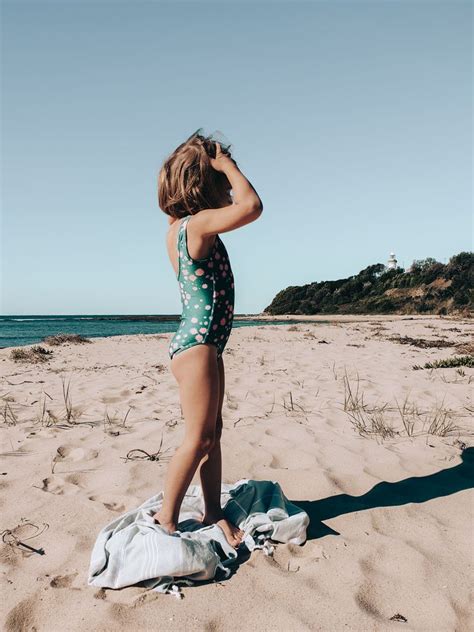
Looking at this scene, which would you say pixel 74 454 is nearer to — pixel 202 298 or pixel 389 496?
pixel 202 298

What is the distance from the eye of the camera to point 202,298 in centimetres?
243

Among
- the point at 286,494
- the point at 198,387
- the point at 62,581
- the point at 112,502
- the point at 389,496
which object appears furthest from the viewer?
the point at 286,494

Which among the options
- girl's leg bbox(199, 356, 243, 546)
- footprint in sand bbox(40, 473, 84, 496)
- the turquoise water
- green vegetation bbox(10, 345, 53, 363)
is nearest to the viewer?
girl's leg bbox(199, 356, 243, 546)

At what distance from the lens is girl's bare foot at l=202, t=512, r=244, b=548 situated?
2.50 m

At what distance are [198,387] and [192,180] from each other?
3.57ft

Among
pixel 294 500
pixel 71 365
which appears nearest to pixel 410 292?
pixel 71 365

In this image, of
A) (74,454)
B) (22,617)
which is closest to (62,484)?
(74,454)

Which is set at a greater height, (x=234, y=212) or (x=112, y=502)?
(x=234, y=212)

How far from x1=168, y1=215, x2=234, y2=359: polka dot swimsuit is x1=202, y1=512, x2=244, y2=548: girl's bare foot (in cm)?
99

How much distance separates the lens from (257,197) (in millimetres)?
2230

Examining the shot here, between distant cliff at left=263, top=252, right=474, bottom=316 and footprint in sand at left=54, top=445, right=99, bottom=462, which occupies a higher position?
distant cliff at left=263, top=252, right=474, bottom=316

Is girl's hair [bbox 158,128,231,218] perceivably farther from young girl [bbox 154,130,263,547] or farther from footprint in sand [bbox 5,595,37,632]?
footprint in sand [bbox 5,595,37,632]

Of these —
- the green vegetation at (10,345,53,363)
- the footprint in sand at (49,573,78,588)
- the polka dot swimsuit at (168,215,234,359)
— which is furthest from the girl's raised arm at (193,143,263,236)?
the green vegetation at (10,345,53,363)

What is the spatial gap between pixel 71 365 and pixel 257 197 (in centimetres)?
783
